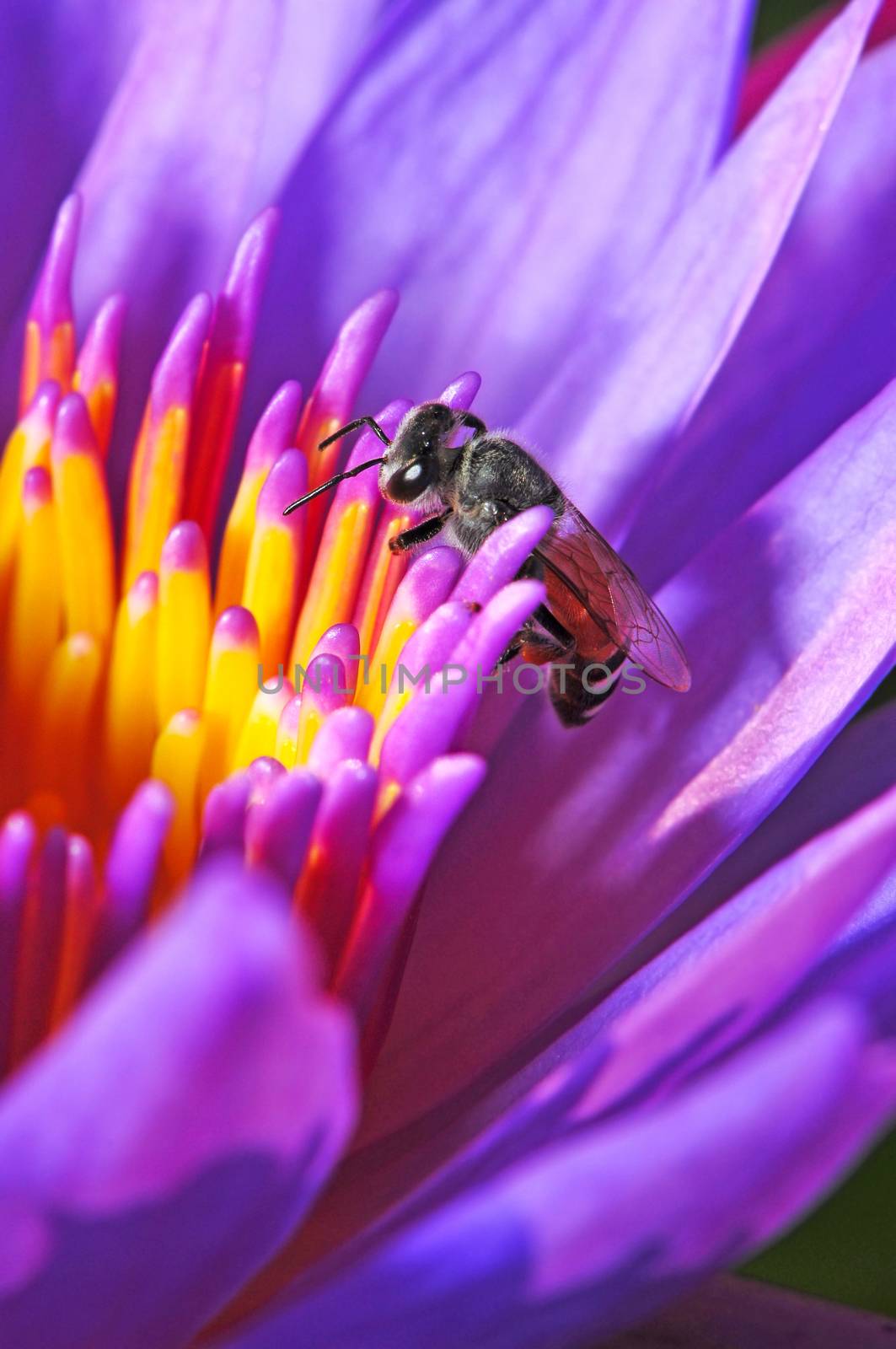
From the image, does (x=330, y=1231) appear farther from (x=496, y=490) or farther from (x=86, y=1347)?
(x=496, y=490)

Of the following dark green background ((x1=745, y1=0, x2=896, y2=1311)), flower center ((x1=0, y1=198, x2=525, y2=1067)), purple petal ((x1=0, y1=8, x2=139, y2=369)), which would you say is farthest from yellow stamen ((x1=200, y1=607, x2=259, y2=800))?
dark green background ((x1=745, y1=0, x2=896, y2=1311))

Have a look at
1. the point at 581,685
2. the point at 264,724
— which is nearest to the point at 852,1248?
the point at 581,685

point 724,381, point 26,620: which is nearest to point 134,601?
point 26,620

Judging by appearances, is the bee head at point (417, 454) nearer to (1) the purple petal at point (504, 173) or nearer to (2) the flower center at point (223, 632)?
(2) the flower center at point (223, 632)

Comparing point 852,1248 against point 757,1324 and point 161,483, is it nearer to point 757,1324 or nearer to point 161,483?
point 757,1324

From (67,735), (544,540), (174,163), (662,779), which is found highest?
(174,163)

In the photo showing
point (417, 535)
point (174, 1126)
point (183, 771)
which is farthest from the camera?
point (417, 535)
